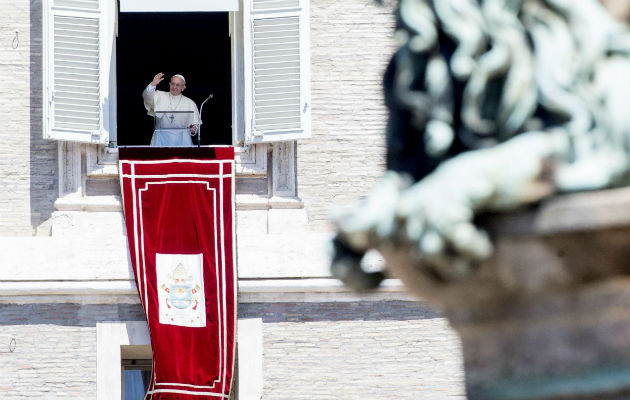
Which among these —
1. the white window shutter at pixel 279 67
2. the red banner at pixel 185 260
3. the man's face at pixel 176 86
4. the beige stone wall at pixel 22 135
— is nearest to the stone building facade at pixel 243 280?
the beige stone wall at pixel 22 135

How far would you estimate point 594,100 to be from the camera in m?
2.98

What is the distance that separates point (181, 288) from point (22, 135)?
1.84 metres

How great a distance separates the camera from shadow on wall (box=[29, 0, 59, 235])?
13531mm

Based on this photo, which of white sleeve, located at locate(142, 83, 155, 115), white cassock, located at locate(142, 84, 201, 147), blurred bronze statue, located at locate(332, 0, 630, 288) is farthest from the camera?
white sleeve, located at locate(142, 83, 155, 115)

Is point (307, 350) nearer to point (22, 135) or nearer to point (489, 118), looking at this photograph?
point (22, 135)

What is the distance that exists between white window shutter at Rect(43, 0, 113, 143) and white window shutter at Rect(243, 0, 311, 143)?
1.23 m

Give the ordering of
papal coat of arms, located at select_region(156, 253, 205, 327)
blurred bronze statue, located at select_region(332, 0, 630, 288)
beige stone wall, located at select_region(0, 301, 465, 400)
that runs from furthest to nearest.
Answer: papal coat of arms, located at select_region(156, 253, 205, 327)
beige stone wall, located at select_region(0, 301, 465, 400)
blurred bronze statue, located at select_region(332, 0, 630, 288)

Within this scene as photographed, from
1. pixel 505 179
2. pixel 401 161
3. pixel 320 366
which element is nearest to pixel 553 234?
pixel 505 179

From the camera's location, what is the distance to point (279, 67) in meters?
13.6

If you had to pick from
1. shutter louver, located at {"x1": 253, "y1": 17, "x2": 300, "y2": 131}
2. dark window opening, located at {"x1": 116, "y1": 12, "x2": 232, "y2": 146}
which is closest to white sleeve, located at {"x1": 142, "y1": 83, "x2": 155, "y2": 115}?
shutter louver, located at {"x1": 253, "y1": 17, "x2": 300, "y2": 131}

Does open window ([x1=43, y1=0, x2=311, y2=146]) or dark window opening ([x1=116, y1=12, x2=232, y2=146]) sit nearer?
open window ([x1=43, y1=0, x2=311, y2=146])

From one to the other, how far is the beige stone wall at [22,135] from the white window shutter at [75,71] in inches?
10.4

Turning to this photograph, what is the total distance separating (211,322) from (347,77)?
2354mm

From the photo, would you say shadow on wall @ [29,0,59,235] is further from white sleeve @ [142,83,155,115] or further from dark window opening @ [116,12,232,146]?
dark window opening @ [116,12,232,146]
